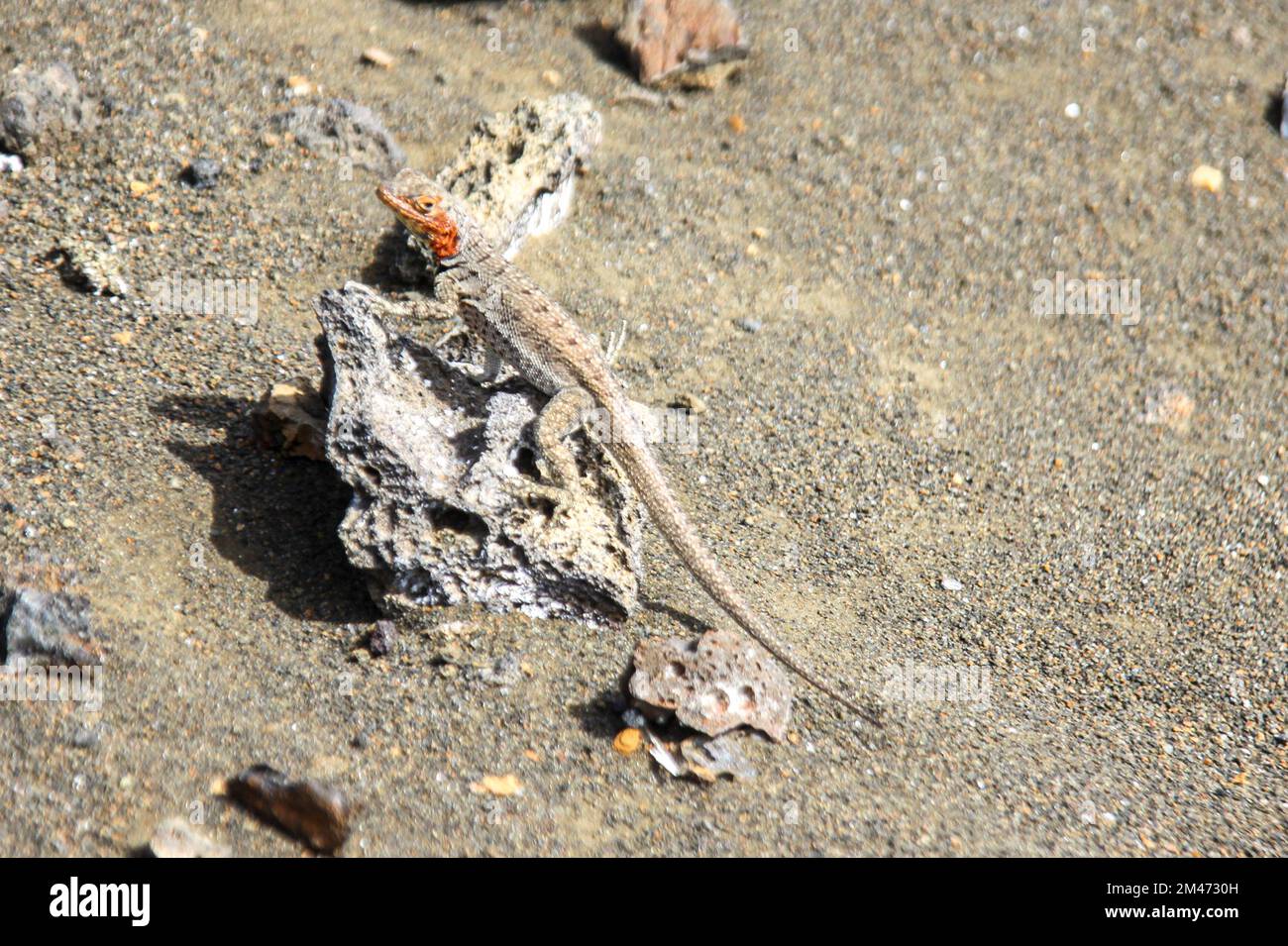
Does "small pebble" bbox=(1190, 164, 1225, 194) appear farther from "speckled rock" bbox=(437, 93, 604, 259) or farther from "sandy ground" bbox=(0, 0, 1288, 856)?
"speckled rock" bbox=(437, 93, 604, 259)

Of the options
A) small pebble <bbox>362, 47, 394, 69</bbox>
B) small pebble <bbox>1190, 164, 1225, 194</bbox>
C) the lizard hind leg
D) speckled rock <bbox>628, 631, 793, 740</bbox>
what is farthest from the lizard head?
small pebble <bbox>1190, 164, 1225, 194</bbox>

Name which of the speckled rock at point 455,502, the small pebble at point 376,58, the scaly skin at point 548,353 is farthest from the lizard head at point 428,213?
the small pebble at point 376,58

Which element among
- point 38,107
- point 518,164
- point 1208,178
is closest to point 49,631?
point 518,164

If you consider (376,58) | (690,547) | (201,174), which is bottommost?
(690,547)

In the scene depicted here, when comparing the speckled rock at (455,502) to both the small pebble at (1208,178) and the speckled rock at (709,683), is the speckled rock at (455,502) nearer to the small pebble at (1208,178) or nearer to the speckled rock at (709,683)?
the speckled rock at (709,683)

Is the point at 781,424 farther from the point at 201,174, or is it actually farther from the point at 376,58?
the point at 376,58

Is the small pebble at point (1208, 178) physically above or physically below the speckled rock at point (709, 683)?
above

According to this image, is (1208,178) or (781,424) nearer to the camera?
(781,424)
